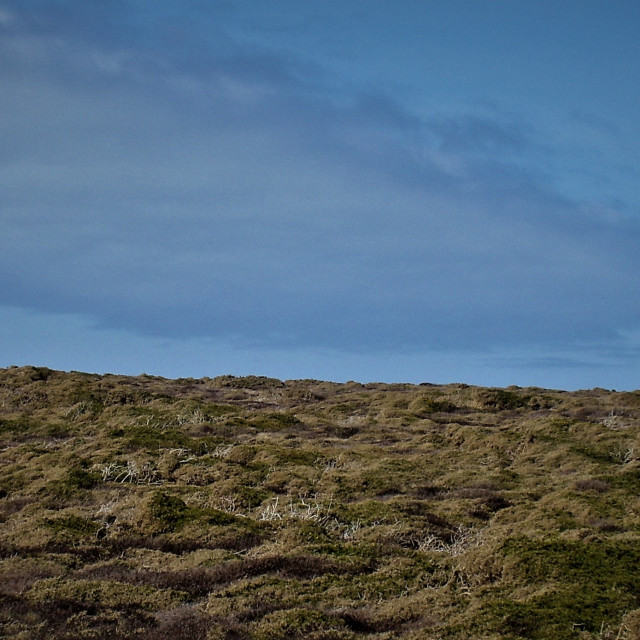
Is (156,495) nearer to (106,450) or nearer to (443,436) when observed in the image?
(106,450)

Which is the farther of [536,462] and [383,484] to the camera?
[536,462]

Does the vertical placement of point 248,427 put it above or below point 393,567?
above

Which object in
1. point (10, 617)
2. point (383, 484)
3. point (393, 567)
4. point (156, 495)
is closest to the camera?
point (10, 617)

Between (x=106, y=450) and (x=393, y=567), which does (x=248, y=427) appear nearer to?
(x=106, y=450)

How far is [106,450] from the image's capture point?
26906 millimetres

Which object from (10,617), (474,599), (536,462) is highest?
(536,462)

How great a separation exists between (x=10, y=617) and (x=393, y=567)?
7069 mm

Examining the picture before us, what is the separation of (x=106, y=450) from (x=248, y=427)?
8.56m

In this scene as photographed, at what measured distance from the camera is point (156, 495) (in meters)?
18.9

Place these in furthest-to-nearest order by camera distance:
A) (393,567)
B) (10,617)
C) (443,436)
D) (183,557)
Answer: (443,436) < (183,557) < (393,567) < (10,617)

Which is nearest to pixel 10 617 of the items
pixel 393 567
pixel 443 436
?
pixel 393 567

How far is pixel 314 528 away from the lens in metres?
16.8

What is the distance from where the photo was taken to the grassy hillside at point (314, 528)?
11328 mm

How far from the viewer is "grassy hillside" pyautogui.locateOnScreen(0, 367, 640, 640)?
1133 centimetres
